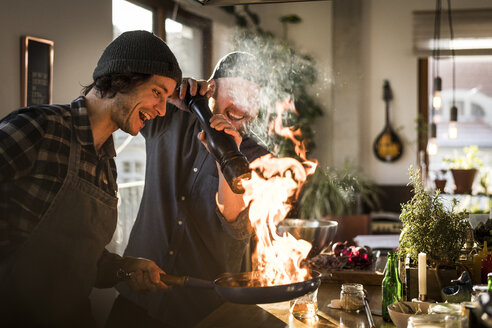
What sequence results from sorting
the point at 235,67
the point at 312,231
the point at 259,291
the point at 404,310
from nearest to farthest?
the point at 259,291 → the point at 404,310 → the point at 312,231 → the point at 235,67

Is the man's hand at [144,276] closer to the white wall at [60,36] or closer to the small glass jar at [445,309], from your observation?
the white wall at [60,36]

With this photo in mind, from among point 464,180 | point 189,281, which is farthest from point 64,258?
point 464,180

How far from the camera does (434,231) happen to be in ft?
5.62

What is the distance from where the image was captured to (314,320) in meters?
1.65

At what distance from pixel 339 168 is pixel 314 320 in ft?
13.7

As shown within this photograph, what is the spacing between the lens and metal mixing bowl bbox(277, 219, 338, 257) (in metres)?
2.08

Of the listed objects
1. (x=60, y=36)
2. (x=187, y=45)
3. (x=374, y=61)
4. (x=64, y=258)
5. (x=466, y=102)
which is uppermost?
(x=374, y=61)

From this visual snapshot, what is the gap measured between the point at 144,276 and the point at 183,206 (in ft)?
2.18

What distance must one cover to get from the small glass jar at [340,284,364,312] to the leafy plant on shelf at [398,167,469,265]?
8.1 inches

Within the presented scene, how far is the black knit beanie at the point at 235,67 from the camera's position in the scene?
218 cm

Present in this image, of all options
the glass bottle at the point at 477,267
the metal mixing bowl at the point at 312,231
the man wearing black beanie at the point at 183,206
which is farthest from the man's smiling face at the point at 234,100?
the glass bottle at the point at 477,267

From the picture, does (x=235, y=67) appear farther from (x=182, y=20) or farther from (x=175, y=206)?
(x=175, y=206)

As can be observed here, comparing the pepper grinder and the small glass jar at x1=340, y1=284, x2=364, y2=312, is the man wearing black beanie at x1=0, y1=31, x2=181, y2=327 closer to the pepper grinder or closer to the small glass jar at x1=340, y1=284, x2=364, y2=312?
the pepper grinder

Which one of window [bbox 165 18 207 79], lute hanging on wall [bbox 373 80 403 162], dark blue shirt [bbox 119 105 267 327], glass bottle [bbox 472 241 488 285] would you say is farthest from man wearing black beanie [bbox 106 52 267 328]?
lute hanging on wall [bbox 373 80 403 162]
